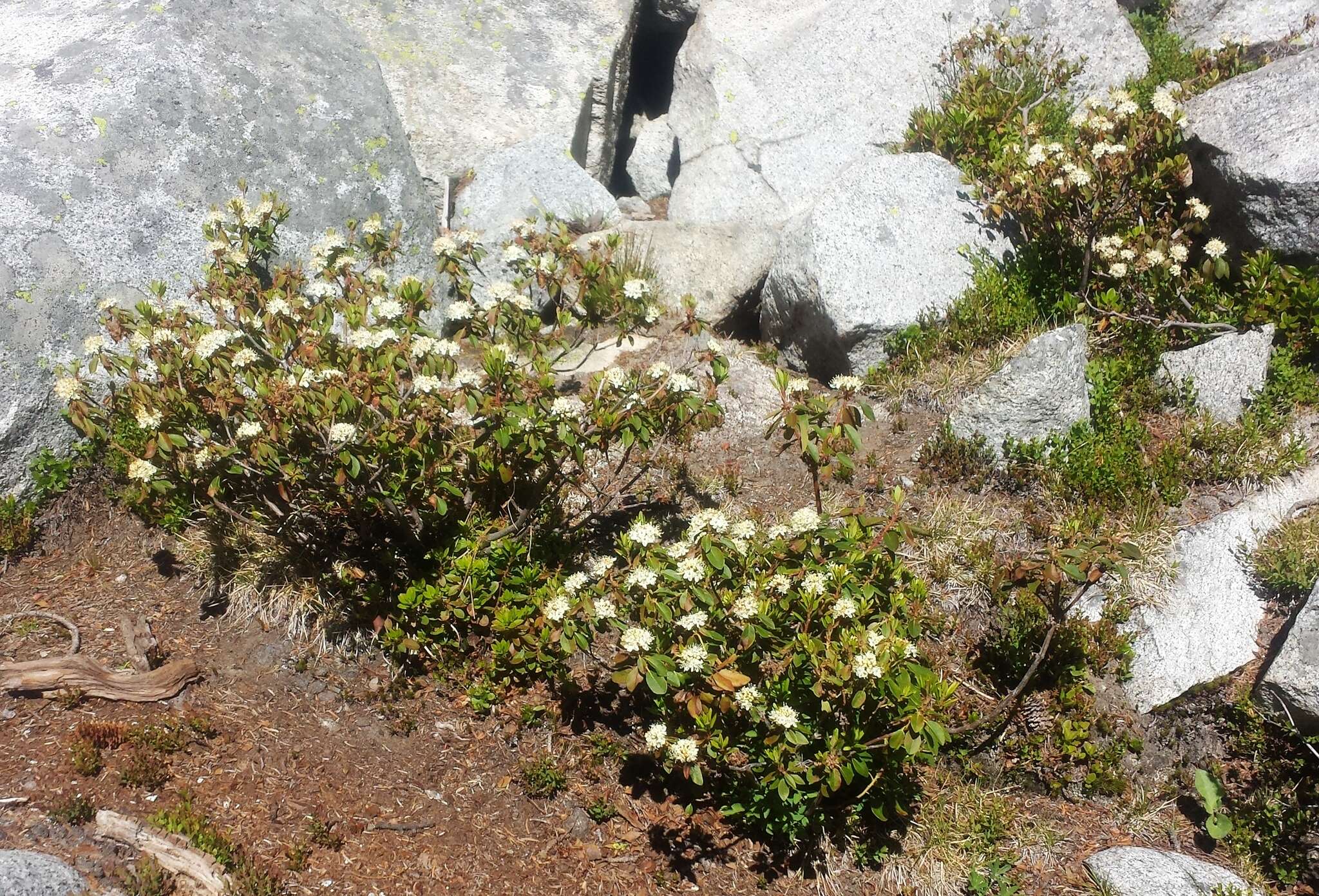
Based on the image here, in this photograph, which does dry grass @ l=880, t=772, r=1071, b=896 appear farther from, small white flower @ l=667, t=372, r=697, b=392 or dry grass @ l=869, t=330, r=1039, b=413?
dry grass @ l=869, t=330, r=1039, b=413

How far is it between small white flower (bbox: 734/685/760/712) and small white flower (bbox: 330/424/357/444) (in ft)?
6.88

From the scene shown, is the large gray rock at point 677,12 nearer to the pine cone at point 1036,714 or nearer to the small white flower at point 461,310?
the small white flower at point 461,310

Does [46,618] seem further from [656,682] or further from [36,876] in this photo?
[656,682]

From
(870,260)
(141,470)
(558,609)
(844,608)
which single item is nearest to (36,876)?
(141,470)

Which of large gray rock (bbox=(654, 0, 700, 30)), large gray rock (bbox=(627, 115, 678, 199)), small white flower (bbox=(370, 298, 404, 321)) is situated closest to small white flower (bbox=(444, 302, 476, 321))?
small white flower (bbox=(370, 298, 404, 321))

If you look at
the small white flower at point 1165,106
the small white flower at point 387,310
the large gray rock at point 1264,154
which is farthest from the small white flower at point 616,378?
the large gray rock at point 1264,154

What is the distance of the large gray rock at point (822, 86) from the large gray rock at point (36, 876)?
6628mm

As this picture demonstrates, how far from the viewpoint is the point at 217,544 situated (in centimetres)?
533

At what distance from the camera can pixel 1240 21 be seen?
8.70 m

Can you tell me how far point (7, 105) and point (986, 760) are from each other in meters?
7.14

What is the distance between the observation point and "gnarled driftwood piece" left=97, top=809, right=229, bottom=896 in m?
3.73

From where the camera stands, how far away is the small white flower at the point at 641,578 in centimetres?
414

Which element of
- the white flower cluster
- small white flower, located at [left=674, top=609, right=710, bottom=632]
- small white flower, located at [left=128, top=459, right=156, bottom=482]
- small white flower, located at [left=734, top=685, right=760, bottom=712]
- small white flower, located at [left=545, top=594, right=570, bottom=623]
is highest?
the white flower cluster

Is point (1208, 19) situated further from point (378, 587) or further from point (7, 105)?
point (7, 105)
